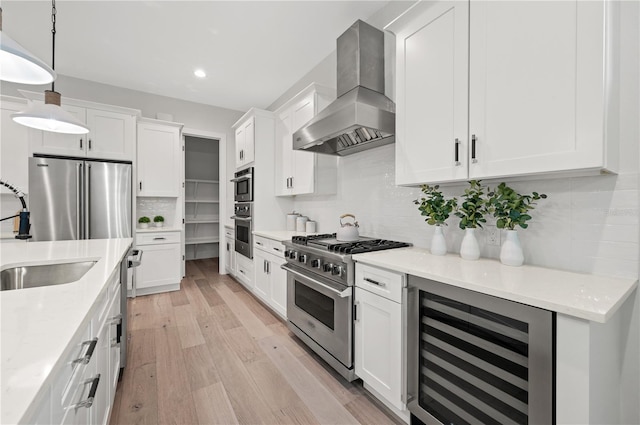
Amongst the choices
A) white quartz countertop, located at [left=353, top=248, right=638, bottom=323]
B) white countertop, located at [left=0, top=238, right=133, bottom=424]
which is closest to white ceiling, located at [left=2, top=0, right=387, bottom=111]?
white quartz countertop, located at [left=353, top=248, right=638, bottom=323]

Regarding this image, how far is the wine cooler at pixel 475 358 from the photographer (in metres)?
1.04

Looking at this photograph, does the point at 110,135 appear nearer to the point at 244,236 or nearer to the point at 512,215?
the point at 244,236

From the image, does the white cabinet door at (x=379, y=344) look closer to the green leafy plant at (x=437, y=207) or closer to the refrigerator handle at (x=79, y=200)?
the green leafy plant at (x=437, y=207)

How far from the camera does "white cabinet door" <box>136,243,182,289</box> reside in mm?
3814

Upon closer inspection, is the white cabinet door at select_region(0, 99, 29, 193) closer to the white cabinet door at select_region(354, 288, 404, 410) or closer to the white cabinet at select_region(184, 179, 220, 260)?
the white cabinet at select_region(184, 179, 220, 260)

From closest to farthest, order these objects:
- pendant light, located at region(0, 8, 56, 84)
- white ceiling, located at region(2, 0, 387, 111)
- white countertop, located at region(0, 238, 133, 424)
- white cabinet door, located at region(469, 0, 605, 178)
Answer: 1. white countertop, located at region(0, 238, 133, 424)
2. white cabinet door, located at region(469, 0, 605, 178)
3. pendant light, located at region(0, 8, 56, 84)
4. white ceiling, located at region(2, 0, 387, 111)

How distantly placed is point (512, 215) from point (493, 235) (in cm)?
28

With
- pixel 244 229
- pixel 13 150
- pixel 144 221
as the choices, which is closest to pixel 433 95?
pixel 244 229

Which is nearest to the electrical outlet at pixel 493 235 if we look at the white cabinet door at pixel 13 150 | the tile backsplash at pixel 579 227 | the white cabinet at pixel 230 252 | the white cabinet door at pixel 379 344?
the tile backsplash at pixel 579 227

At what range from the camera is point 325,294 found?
2.09 meters

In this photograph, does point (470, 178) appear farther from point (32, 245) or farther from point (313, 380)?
point (32, 245)

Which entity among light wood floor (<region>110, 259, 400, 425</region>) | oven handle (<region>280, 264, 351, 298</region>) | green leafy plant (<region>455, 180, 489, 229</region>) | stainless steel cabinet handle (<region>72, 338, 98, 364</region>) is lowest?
light wood floor (<region>110, 259, 400, 425</region>)

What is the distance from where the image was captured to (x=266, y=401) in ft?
5.88

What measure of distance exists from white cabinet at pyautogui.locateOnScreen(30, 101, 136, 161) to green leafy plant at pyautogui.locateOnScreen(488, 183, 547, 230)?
432 centimetres
